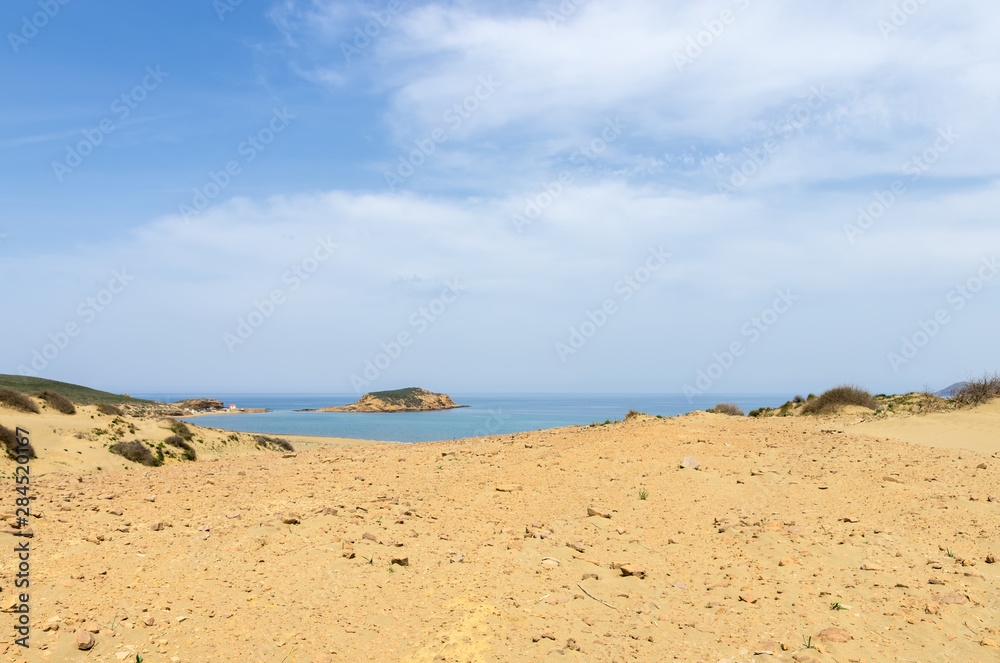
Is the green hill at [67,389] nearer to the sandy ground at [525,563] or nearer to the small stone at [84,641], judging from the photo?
the sandy ground at [525,563]

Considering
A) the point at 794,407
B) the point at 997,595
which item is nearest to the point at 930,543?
the point at 997,595

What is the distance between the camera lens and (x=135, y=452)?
26859mm

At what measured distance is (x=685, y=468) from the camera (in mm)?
11656

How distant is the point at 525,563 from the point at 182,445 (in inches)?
1175

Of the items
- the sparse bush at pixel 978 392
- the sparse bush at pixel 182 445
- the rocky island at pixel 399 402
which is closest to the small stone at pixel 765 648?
the sparse bush at pixel 978 392

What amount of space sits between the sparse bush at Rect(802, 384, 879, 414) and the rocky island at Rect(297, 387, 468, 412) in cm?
10004

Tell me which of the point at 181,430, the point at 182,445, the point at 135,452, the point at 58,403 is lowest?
the point at 182,445

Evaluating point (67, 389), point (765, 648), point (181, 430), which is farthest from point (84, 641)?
point (67, 389)

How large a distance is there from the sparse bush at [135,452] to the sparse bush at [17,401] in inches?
253

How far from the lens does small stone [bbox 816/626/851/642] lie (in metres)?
5.71

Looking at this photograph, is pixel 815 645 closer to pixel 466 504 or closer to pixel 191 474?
pixel 466 504

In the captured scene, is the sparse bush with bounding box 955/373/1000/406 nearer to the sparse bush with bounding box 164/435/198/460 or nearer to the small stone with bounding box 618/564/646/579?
the small stone with bounding box 618/564/646/579

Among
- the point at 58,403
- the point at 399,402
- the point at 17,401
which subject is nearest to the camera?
the point at 17,401

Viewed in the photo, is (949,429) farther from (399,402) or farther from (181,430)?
(399,402)
